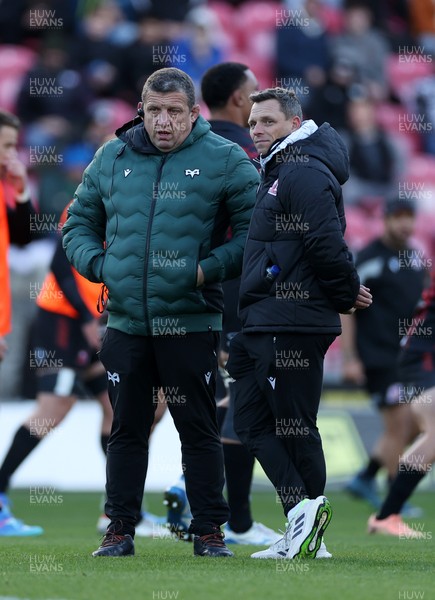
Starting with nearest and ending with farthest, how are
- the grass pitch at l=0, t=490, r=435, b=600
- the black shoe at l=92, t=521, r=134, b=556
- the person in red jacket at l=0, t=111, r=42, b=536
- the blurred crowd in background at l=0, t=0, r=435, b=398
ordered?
the grass pitch at l=0, t=490, r=435, b=600 → the black shoe at l=92, t=521, r=134, b=556 → the person in red jacket at l=0, t=111, r=42, b=536 → the blurred crowd in background at l=0, t=0, r=435, b=398

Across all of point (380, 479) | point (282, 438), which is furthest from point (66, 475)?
point (282, 438)

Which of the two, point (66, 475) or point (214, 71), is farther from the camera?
point (66, 475)

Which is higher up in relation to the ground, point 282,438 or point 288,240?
point 288,240

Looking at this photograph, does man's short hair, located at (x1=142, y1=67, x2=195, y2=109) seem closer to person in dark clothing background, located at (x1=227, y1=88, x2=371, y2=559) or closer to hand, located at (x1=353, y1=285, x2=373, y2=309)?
person in dark clothing background, located at (x1=227, y1=88, x2=371, y2=559)

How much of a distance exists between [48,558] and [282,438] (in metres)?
1.27

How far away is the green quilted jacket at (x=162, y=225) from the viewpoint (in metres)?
6.09

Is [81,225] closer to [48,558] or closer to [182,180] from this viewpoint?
[182,180]

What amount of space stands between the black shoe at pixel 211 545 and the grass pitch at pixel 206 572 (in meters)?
0.09

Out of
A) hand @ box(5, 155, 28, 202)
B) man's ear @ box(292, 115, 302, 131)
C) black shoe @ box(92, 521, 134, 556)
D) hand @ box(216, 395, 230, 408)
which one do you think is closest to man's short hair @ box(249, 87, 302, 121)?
man's ear @ box(292, 115, 302, 131)

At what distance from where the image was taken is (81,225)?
21.0ft

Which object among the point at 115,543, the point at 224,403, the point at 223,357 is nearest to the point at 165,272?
the point at 115,543

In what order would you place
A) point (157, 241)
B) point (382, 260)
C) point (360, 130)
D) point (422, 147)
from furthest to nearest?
1. point (422, 147)
2. point (360, 130)
3. point (382, 260)
4. point (157, 241)

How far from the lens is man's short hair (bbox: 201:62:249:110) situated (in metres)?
7.68

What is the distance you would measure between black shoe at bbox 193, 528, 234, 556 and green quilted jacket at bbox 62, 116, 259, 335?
0.99 meters
